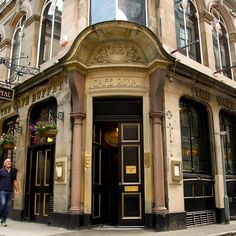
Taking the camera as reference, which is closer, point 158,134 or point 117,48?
point 158,134

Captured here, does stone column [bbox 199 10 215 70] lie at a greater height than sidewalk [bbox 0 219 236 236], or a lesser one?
greater

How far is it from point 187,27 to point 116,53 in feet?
13.7

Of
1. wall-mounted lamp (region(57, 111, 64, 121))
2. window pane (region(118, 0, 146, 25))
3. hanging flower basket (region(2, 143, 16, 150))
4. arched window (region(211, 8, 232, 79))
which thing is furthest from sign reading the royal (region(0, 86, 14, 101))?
arched window (region(211, 8, 232, 79))

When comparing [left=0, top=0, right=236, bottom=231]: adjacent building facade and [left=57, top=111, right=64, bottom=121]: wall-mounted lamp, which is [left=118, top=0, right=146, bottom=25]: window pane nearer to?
[left=0, top=0, right=236, bottom=231]: adjacent building facade

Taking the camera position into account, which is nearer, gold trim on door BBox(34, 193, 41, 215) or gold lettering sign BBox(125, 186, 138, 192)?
gold lettering sign BBox(125, 186, 138, 192)

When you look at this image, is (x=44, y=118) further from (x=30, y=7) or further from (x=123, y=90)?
(x=30, y=7)

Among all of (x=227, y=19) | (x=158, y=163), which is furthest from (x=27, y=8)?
(x=158, y=163)

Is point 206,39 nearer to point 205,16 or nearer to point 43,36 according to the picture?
point 205,16

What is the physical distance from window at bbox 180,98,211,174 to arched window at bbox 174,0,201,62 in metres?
2.20

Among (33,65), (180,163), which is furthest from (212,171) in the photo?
(33,65)

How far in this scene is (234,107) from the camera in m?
13.4

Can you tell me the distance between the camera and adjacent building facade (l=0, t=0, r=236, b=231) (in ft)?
30.2

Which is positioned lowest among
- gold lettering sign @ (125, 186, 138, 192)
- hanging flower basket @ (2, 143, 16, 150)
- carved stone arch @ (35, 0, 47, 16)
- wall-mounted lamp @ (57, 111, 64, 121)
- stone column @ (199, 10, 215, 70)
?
gold lettering sign @ (125, 186, 138, 192)

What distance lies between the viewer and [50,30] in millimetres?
12867
